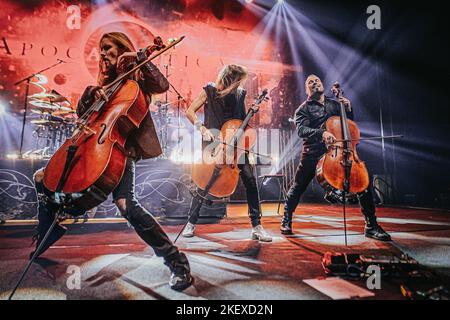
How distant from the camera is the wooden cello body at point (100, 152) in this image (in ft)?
4.86

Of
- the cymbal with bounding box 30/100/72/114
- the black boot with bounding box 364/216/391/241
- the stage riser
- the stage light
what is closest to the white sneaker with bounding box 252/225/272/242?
the black boot with bounding box 364/216/391/241

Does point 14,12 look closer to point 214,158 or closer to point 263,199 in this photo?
point 214,158

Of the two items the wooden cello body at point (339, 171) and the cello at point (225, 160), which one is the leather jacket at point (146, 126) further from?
the wooden cello body at point (339, 171)

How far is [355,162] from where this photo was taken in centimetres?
296

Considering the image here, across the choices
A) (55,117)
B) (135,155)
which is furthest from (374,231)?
(55,117)

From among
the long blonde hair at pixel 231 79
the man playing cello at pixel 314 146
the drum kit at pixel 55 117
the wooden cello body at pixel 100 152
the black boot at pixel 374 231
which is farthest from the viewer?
the drum kit at pixel 55 117

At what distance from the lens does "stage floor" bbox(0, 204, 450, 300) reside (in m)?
1.61

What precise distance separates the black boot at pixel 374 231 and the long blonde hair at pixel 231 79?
2500 mm

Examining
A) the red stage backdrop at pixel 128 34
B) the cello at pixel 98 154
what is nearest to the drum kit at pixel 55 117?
the red stage backdrop at pixel 128 34

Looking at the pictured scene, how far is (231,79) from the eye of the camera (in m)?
3.30

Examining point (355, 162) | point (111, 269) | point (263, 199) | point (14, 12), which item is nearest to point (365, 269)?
point (355, 162)

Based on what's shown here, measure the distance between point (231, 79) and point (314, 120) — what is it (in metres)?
1.32

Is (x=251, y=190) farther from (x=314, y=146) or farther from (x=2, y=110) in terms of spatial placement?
(x=2, y=110)

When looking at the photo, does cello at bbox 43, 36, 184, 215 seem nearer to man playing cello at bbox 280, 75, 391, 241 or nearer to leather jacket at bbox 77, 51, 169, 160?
leather jacket at bbox 77, 51, 169, 160
